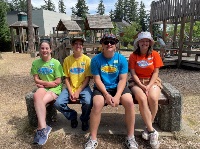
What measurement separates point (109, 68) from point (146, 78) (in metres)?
0.70

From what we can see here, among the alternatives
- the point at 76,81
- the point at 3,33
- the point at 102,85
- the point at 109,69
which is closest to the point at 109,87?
the point at 102,85

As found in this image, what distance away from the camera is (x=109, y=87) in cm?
353

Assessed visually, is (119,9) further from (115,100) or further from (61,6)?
(115,100)

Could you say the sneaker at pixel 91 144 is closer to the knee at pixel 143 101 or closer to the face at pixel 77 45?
the knee at pixel 143 101

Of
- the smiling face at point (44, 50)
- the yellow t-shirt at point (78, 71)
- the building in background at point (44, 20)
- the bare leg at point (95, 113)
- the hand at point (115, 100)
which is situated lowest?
the bare leg at point (95, 113)

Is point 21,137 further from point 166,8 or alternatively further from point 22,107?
point 166,8

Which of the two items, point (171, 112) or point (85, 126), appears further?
point (85, 126)

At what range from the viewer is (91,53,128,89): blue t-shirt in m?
3.54

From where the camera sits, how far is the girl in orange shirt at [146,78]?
11.0ft

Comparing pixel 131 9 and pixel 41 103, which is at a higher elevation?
pixel 131 9

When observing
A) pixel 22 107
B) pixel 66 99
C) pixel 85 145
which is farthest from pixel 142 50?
pixel 22 107

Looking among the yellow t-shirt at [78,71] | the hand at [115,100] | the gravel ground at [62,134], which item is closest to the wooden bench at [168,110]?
the gravel ground at [62,134]

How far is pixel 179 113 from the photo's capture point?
11.9 feet

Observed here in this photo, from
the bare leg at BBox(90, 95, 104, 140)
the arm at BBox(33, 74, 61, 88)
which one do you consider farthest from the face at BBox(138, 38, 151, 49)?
the arm at BBox(33, 74, 61, 88)
